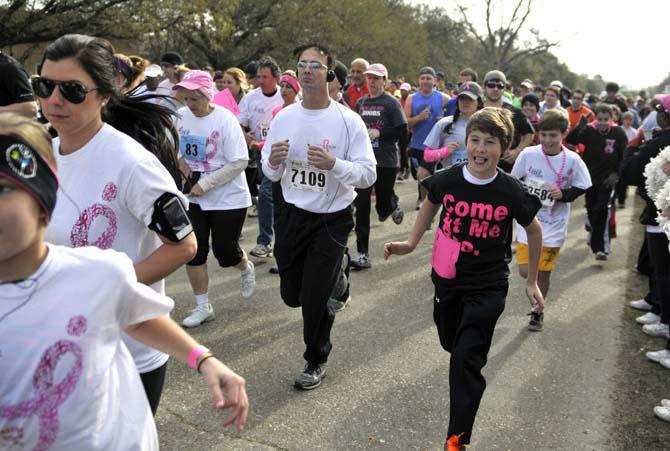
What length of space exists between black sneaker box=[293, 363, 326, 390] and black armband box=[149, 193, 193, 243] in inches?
87.1

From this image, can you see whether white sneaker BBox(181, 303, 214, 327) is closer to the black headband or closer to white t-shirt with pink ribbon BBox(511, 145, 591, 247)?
white t-shirt with pink ribbon BBox(511, 145, 591, 247)

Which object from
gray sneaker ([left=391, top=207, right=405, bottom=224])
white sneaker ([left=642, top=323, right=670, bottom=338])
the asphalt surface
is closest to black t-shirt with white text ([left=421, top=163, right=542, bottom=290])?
the asphalt surface

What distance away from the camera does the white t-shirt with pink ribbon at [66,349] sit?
1.48 meters

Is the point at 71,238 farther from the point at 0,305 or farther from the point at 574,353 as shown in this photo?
the point at 574,353

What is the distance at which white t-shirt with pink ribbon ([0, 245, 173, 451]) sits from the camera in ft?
4.86

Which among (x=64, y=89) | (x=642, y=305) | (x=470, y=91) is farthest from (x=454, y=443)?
(x=470, y=91)

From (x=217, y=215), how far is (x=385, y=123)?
10.0 feet

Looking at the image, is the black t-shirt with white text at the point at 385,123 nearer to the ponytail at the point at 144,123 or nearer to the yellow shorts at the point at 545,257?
the yellow shorts at the point at 545,257

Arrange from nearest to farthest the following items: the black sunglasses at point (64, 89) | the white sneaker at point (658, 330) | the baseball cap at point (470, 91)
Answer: the black sunglasses at point (64, 89) → the white sneaker at point (658, 330) → the baseball cap at point (470, 91)

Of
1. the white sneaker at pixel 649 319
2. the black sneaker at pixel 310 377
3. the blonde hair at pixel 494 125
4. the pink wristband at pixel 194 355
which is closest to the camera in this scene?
the pink wristband at pixel 194 355

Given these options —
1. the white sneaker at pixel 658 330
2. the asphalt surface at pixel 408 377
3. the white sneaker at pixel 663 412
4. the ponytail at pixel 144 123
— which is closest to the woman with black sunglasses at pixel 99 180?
the ponytail at pixel 144 123

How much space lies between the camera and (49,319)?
150cm

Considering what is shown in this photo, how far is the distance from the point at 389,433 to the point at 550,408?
119cm

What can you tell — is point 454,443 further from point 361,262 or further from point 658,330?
point 361,262
